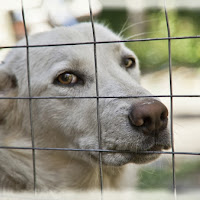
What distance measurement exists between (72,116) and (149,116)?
0.69 m

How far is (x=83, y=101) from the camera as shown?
2.35 metres

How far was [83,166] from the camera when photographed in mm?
2523

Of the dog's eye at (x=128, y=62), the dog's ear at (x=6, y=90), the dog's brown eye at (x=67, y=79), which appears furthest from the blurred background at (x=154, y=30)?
the dog's brown eye at (x=67, y=79)

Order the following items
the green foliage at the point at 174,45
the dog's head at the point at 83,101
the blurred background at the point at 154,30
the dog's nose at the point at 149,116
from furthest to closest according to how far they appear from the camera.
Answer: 1. the green foliage at the point at 174,45
2. the blurred background at the point at 154,30
3. the dog's head at the point at 83,101
4. the dog's nose at the point at 149,116

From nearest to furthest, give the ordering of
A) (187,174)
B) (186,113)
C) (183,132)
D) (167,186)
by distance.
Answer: (167,186), (187,174), (183,132), (186,113)

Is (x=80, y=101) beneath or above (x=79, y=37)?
beneath

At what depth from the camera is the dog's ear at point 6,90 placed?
2639 mm

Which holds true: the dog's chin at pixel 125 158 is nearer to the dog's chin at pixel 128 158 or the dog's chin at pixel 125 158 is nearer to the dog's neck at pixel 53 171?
the dog's chin at pixel 128 158

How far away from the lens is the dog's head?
6.57 ft

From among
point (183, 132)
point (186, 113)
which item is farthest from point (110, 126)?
point (186, 113)

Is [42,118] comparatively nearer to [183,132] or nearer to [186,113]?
[183,132]

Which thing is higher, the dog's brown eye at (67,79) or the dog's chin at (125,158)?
the dog's brown eye at (67,79)

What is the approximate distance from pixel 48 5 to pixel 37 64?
5402 millimetres

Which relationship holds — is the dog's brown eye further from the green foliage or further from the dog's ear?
the green foliage
